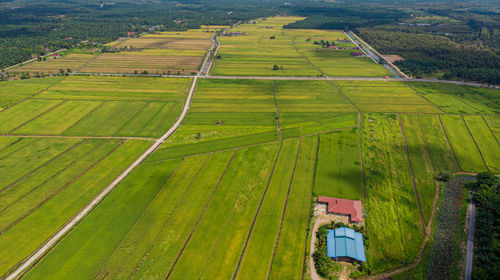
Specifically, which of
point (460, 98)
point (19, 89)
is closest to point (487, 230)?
point (460, 98)

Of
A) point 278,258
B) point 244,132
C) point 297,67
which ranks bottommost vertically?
point 278,258

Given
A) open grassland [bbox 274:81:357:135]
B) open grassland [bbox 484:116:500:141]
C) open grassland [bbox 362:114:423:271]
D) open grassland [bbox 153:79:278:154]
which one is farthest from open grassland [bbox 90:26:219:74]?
open grassland [bbox 484:116:500:141]

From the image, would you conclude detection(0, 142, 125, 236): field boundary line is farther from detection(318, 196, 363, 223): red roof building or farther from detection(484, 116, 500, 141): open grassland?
detection(484, 116, 500, 141): open grassland

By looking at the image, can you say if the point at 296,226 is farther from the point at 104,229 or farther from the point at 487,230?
the point at 104,229

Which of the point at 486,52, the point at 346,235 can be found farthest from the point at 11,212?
the point at 486,52

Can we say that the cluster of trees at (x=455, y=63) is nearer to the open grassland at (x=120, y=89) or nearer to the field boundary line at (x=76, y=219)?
the open grassland at (x=120, y=89)

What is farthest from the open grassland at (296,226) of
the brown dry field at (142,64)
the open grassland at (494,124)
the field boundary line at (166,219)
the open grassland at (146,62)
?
the brown dry field at (142,64)

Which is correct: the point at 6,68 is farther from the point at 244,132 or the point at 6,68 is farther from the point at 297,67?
the point at 297,67

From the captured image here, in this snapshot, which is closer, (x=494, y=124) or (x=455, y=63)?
(x=494, y=124)
